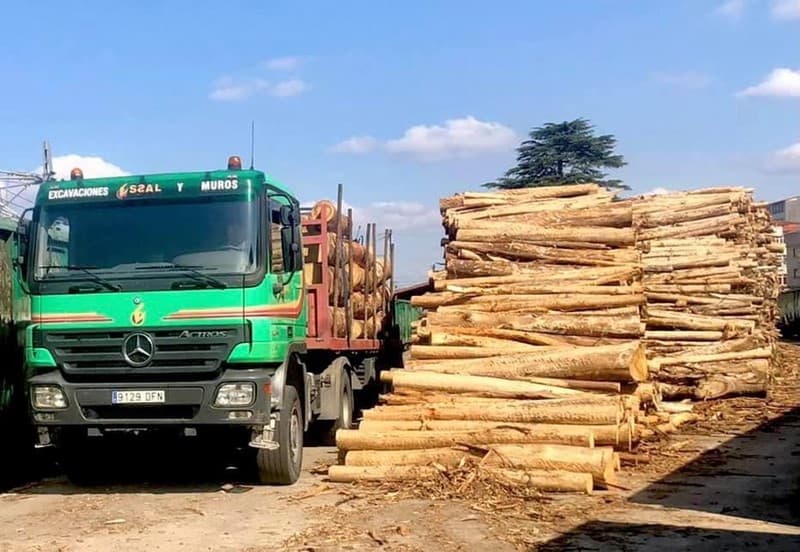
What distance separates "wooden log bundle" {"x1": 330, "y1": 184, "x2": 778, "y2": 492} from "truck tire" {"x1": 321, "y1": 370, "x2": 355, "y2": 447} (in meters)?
1.47

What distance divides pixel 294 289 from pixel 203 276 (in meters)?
1.24

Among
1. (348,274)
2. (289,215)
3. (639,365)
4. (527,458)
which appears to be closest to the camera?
(527,458)

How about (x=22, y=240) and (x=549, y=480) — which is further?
(x=22, y=240)

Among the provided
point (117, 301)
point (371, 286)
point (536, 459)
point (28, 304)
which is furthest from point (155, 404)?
point (371, 286)

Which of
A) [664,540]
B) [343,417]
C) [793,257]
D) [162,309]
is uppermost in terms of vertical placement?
[793,257]

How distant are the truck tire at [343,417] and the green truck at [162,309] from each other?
2.75 m

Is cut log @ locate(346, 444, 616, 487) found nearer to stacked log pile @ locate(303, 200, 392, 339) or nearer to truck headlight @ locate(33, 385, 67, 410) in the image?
stacked log pile @ locate(303, 200, 392, 339)

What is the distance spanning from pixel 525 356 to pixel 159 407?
3.92m

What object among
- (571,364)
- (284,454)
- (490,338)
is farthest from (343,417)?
(571,364)

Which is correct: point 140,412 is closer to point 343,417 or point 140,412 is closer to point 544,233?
point 343,417

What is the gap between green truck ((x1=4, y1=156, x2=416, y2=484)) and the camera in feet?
28.7

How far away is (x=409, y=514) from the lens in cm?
802

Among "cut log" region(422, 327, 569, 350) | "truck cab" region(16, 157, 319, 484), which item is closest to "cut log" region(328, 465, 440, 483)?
"truck cab" region(16, 157, 319, 484)

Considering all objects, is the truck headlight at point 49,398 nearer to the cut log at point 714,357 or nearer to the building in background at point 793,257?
the cut log at point 714,357
